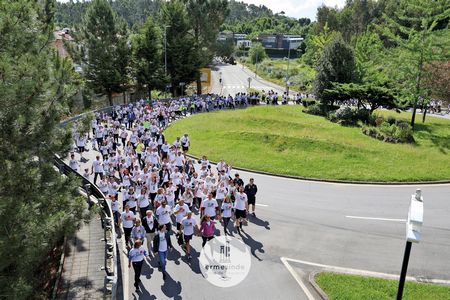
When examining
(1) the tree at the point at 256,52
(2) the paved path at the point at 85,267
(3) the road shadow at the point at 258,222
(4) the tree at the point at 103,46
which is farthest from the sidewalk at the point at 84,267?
(1) the tree at the point at 256,52

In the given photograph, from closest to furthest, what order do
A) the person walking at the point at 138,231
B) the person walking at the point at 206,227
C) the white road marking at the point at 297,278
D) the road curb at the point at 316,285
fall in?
the road curb at the point at 316,285 < the white road marking at the point at 297,278 < the person walking at the point at 138,231 < the person walking at the point at 206,227

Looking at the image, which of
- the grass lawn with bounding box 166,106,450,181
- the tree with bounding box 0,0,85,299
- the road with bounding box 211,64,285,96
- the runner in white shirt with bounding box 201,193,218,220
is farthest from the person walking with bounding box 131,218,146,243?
the road with bounding box 211,64,285,96

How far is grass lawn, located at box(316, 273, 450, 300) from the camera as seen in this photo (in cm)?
1069

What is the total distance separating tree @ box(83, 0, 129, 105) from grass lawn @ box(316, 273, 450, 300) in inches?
1401

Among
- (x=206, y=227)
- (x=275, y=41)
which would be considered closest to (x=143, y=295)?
(x=206, y=227)

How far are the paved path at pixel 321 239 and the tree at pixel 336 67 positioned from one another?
756 inches

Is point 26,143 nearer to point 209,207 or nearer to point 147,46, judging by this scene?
point 209,207

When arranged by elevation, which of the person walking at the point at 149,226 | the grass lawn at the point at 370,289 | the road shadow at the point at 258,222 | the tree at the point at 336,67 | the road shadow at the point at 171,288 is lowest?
the road shadow at the point at 258,222

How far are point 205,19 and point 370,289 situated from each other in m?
41.9

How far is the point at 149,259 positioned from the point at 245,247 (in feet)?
10.5

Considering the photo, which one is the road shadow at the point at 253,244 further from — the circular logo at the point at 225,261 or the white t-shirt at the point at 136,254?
the white t-shirt at the point at 136,254

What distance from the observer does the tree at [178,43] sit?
4484cm

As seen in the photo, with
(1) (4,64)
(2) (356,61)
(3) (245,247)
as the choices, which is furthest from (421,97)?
(1) (4,64)

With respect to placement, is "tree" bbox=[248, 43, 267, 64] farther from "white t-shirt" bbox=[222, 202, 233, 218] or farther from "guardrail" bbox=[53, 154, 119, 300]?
"white t-shirt" bbox=[222, 202, 233, 218]
